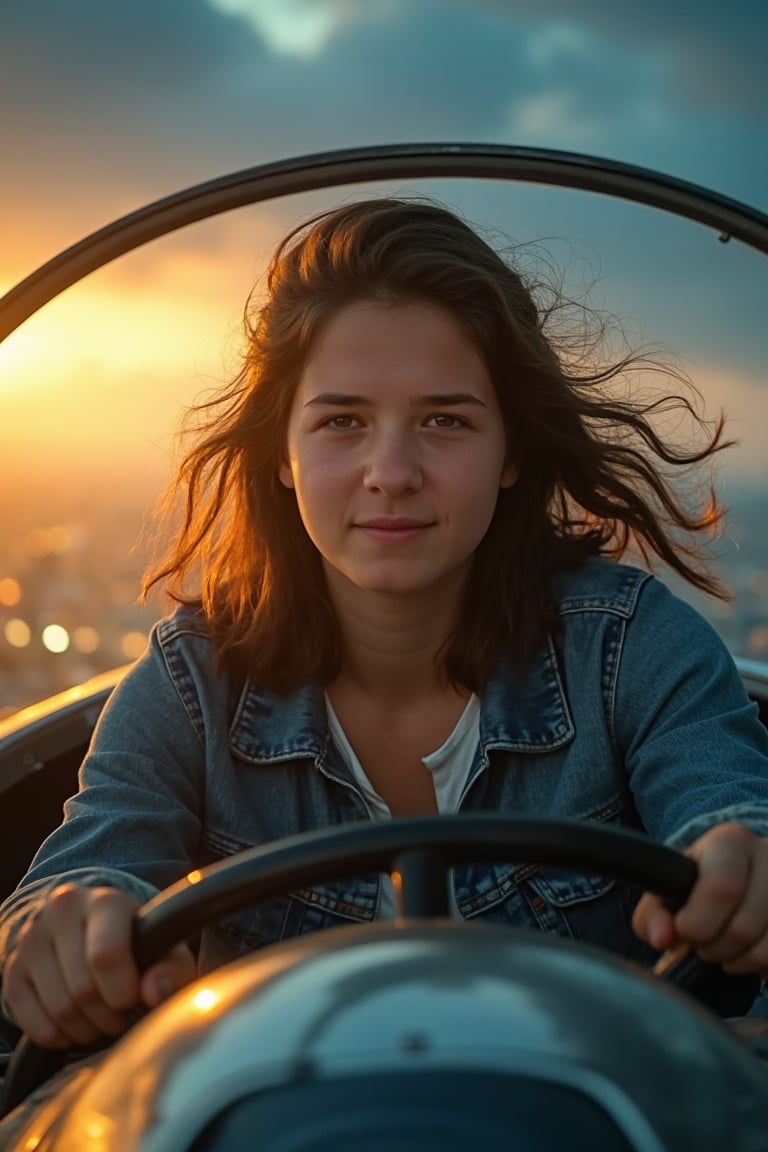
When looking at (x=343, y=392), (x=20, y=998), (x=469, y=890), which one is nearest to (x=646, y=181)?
(x=343, y=392)

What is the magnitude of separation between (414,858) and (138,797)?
2.35 ft

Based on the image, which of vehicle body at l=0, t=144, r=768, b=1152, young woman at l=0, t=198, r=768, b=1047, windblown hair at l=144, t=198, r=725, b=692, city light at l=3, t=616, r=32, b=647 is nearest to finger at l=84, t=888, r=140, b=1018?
vehicle body at l=0, t=144, r=768, b=1152

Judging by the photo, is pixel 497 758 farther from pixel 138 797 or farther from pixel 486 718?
pixel 138 797

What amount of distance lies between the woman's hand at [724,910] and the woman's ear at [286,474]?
0.94 metres

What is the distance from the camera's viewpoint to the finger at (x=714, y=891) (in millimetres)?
873

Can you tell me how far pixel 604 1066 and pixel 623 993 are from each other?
56mm

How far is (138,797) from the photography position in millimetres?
1416

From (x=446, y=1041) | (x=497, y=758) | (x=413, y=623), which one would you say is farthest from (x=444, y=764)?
(x=446, y=1041)

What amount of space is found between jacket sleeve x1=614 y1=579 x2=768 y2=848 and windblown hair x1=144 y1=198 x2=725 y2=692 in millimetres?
143

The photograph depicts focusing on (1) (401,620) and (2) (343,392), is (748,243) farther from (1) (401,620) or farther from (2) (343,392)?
(1) (401,620)

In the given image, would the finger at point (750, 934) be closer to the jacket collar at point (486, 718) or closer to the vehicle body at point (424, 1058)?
the vehicle body at point (424, 1058)

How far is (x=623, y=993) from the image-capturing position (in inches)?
25.1

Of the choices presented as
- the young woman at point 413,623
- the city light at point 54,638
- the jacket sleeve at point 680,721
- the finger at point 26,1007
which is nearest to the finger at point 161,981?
the finger at point 26,1007

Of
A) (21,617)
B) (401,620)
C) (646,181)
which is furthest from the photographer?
(21,617)
